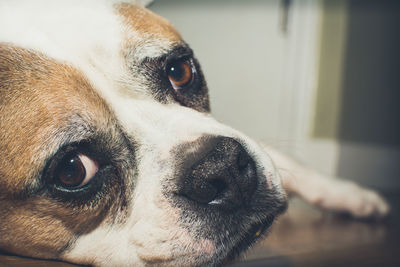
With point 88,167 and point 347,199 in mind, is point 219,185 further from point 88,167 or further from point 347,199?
point 347,199

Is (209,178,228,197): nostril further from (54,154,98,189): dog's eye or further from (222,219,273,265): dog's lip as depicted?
(54,154,98,189): dog's eye

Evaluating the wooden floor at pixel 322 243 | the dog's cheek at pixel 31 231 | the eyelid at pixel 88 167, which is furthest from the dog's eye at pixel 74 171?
the wooden floor at pixel 322 243

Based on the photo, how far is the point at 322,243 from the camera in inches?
59.5

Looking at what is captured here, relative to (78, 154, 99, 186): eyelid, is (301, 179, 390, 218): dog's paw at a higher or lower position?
lower

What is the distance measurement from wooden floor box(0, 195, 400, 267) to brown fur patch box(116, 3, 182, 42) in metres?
0.75

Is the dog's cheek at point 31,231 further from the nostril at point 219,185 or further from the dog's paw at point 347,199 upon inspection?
the dog's paw at point 347,199

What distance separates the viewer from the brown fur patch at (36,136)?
101cm

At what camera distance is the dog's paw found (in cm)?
178

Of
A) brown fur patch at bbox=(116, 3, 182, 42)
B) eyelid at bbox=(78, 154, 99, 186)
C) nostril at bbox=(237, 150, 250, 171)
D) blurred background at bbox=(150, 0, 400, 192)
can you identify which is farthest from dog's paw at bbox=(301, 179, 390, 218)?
eyelid at bbox=(78, 154, 99, 186)

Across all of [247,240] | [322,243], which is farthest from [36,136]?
[322,243]

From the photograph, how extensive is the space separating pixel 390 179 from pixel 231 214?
5.84 feet

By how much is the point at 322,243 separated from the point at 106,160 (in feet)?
3.07

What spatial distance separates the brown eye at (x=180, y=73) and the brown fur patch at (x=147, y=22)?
0.09 meters

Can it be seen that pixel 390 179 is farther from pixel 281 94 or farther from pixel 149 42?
pixel 149 42
